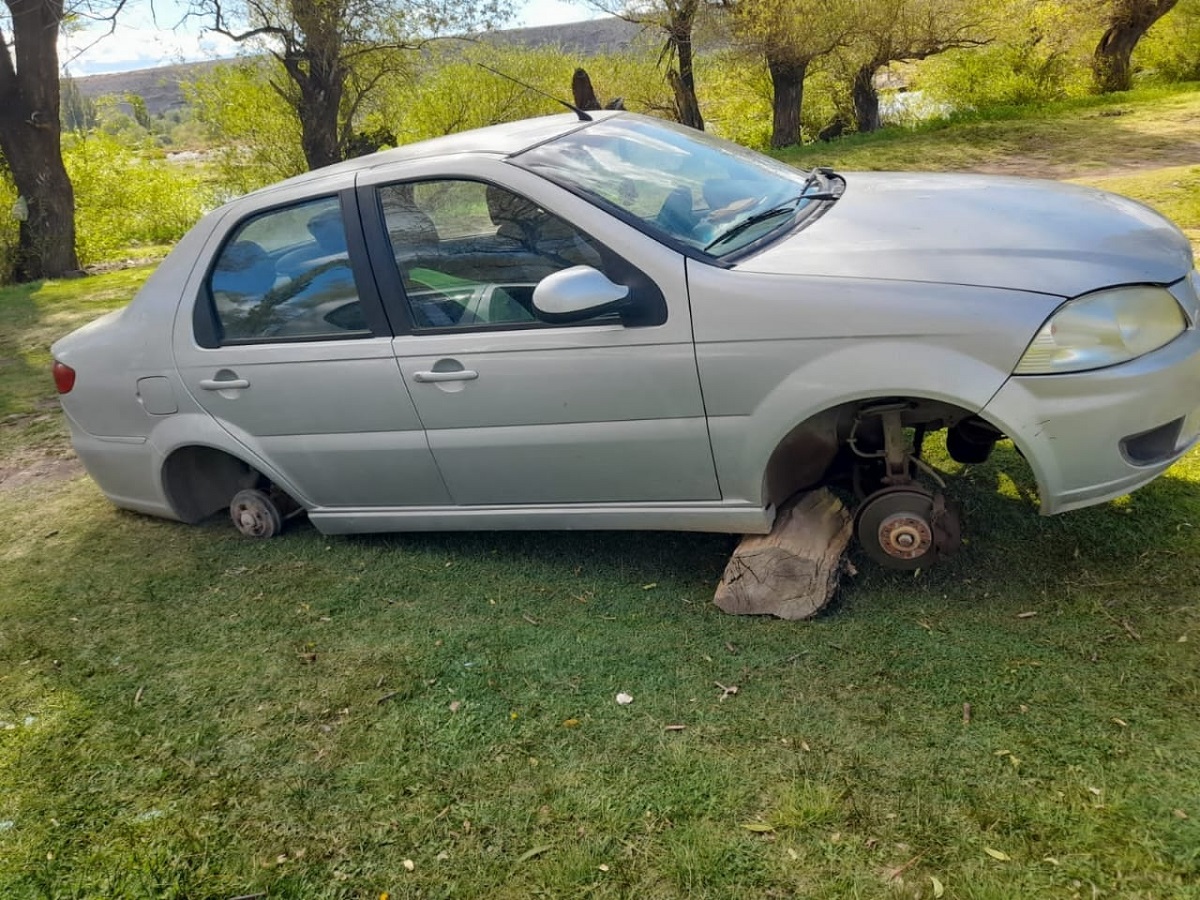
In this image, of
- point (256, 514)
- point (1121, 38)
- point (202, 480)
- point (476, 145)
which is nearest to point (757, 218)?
point (476, 145)

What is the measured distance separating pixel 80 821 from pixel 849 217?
321 cm

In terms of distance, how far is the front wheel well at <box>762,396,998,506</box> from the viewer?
3.14 m

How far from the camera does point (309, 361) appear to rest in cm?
372

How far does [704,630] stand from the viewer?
3340 millimetres

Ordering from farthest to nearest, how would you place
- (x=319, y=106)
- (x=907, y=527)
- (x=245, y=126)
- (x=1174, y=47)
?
(x=245, y=126) < (x=1174, y=47) < (x=319, y=106) < (x=907, y=527)

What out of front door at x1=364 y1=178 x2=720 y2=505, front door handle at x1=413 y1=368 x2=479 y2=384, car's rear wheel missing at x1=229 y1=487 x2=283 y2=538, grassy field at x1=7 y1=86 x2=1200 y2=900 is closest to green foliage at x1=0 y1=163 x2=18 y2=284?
grassy field at x1=7 y1=86 x2=1200 y2=900

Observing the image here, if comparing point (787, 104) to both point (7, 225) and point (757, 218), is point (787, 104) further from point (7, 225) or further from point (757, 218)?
point (757, 218)

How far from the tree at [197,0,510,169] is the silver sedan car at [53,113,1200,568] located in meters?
15.8

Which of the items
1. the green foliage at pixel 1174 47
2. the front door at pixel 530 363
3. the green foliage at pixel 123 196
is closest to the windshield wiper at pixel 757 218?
the front door at pixel 530 363

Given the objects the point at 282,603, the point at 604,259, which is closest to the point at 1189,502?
the point at 604,259

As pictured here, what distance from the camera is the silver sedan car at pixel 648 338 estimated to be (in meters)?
2.85

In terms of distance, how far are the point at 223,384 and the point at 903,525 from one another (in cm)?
279

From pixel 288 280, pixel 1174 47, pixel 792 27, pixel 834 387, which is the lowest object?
pixel 1174 47

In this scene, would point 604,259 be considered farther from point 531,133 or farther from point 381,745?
point 381,745
